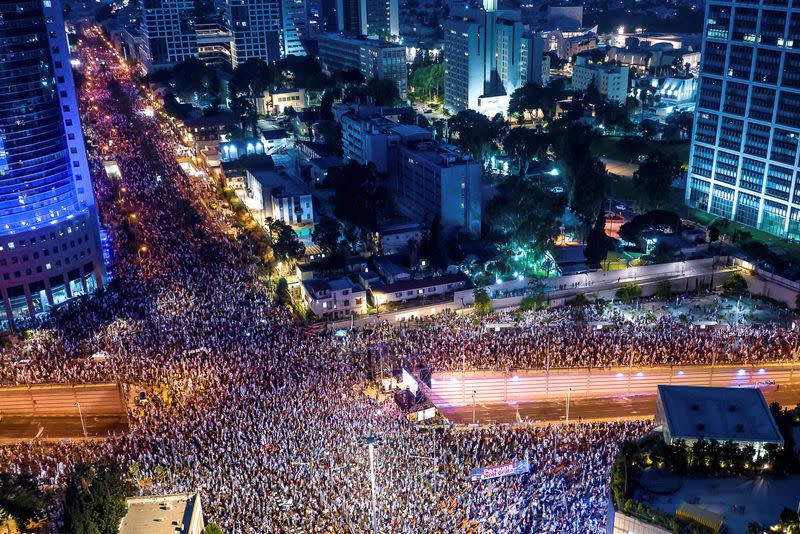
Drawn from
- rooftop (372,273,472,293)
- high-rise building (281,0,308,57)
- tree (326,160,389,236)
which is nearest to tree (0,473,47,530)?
rooftop (372,273,472,293)

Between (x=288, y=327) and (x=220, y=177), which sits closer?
(x=288, y=327)

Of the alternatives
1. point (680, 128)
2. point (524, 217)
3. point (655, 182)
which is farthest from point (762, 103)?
point (680, 128)

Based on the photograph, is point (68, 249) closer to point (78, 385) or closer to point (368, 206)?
point (78, 385)

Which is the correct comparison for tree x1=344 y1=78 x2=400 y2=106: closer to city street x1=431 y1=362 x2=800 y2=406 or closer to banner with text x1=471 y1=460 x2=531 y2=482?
city street x1=431 y1=362 x2=800 y2=406

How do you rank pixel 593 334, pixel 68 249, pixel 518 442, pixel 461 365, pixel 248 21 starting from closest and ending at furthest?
pixel 518 442 → pixel 461 365 → pixel 593 334 → pixel 68 249 → pixel 248 21

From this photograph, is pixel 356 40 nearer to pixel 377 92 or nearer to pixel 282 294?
pixel 377 92

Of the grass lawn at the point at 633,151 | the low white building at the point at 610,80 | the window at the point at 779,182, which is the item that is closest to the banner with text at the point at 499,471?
the window at the point at 779,182

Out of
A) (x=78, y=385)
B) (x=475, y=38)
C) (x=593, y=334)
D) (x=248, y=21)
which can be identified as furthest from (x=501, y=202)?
(x=248, y=21)

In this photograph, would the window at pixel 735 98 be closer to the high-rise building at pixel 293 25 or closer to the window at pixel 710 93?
the window at pixel 710 93
